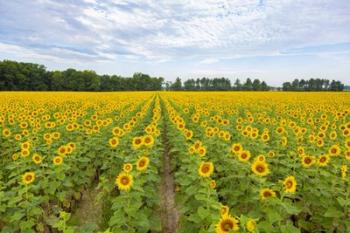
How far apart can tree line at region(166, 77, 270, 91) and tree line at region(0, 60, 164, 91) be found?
20.0 m

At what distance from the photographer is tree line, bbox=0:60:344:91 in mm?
63844

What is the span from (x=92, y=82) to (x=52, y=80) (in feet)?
31.3

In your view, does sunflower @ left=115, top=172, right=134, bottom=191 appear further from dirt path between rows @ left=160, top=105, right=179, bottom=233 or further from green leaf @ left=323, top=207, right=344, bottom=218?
green leaf @ left=323, top=207, right=344, bottom=218

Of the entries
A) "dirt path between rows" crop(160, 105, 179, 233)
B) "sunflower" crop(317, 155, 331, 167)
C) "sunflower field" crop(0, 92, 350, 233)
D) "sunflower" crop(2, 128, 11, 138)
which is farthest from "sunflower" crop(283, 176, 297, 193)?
"sunflower" crop(2, 128, 11, 138)

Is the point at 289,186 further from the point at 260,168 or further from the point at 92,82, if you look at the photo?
the point at 92,82

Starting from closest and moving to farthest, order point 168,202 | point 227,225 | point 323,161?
point 227,225, point 323,161, point 168,202

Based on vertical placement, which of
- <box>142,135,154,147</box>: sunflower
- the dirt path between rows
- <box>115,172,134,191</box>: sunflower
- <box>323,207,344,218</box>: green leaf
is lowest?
the dirt path between rows

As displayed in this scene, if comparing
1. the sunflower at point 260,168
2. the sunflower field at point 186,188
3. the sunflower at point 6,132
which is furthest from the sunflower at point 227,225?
the sunflower at point 6,132

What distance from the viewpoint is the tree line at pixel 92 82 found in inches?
2514

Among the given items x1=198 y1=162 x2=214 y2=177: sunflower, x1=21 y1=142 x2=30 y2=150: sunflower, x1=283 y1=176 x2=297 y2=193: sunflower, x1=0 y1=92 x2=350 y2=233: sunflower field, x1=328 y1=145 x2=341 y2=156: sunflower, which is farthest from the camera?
x1=21 y1=142 x2=30 y2=150: sunflower

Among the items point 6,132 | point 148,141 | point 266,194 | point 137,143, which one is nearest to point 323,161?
point 266,194

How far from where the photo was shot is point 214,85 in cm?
10250

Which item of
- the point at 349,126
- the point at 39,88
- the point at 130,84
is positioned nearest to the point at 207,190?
the point at 349,126

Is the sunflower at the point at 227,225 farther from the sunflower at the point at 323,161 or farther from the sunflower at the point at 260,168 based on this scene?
the sunflower at the point at 323,161
